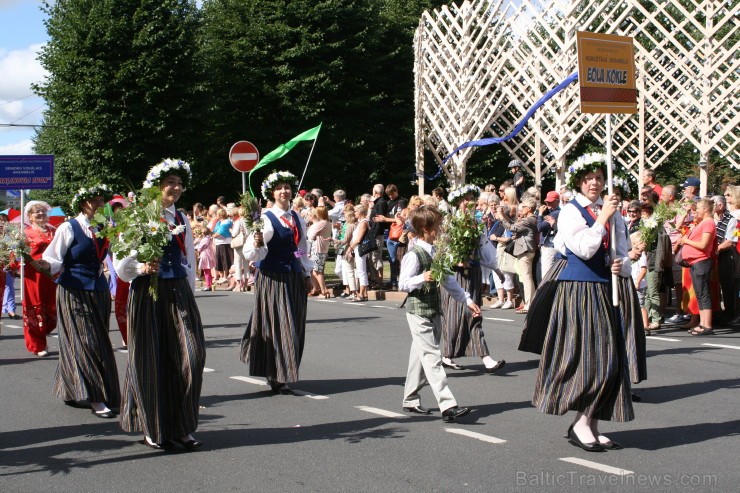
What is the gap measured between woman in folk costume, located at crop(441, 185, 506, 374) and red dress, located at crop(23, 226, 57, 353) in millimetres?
4944

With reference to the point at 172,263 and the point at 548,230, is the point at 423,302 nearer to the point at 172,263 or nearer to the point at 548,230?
the point at 172,263

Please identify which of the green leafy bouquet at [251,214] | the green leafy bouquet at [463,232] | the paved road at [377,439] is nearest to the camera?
the paved road at [377,439]

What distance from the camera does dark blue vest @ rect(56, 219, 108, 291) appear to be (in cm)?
825

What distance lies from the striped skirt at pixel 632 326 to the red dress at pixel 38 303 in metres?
6.99

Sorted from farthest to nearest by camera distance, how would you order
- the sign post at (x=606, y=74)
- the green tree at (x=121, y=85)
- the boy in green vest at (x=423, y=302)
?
the green tree at (x=121, y=85) → the boy in green vest at (x=423, y=302) → the sign post at (x=606, y=74)

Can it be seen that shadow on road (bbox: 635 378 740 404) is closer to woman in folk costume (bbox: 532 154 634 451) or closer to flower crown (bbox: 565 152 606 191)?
woman in folk costume (bbox: 532 154 634 451)

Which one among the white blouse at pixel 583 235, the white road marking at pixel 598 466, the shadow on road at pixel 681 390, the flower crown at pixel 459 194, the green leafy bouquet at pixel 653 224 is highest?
the flower crown at pixel 459 194

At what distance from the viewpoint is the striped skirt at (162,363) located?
6.59 m

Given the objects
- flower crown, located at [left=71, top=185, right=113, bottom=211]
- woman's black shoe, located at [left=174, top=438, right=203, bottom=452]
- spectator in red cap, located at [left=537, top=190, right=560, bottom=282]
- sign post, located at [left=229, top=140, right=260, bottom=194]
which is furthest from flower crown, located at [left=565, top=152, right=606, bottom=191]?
sign post, located at [left=229, top=140, right=260, bottom=194]

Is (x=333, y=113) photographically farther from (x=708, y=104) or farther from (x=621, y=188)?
(x=621, y=188)

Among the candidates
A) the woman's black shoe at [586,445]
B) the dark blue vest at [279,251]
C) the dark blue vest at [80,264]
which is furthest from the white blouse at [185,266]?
the woman's black shoe at [586,445]

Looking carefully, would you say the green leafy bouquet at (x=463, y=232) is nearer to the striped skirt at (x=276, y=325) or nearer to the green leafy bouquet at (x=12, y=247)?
the striped skirt at (x=276, y=325)

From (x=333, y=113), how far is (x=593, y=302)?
1251 inches

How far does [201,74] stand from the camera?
36.0 meters
